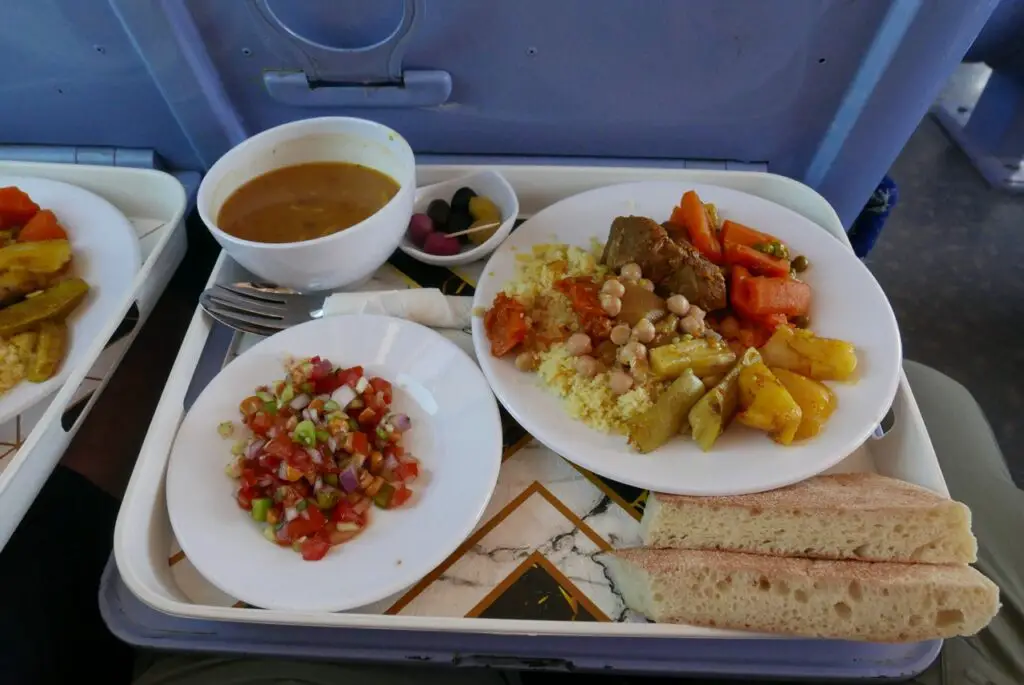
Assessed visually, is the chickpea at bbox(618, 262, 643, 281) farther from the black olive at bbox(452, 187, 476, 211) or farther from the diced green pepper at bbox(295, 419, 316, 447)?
the diced green pepper at bbox(295, 419, 316, 447)

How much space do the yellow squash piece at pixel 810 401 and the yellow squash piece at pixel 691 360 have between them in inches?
3.1

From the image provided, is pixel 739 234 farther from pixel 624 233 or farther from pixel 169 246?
pixel 169 246

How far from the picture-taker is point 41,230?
3.97 feet

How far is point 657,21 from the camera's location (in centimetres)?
115

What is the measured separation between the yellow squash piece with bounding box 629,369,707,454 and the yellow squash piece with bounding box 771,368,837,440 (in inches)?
4.9

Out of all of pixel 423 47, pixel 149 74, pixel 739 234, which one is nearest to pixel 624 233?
pixel 739 234

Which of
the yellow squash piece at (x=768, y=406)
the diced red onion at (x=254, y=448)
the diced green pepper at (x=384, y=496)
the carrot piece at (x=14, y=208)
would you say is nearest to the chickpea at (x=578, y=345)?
the yellow squash piece at (x=768, y=406)

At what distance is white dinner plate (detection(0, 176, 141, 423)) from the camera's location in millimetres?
1064

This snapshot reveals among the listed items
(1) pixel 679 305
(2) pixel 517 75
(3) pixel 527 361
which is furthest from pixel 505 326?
(2) pixel 517 75

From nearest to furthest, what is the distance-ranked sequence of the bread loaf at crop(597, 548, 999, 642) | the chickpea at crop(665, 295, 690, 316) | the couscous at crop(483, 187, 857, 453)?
the bread loaf at crop(597, 548, 999, 642), the couscous at crop(483, 187, 857, 453), the chickpea at crop(665, 295, 690, 316)

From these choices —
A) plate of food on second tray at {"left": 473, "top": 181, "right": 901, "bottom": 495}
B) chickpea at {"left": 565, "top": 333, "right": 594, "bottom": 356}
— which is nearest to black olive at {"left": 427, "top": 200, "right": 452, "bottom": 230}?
plate of food on second tray at {"left": 473, "top": 181, "right": 901, "bottom": 495}

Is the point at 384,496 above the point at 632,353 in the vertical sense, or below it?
below

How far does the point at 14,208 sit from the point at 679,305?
3.69ft

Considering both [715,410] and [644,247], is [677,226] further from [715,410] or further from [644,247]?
[715,410]
